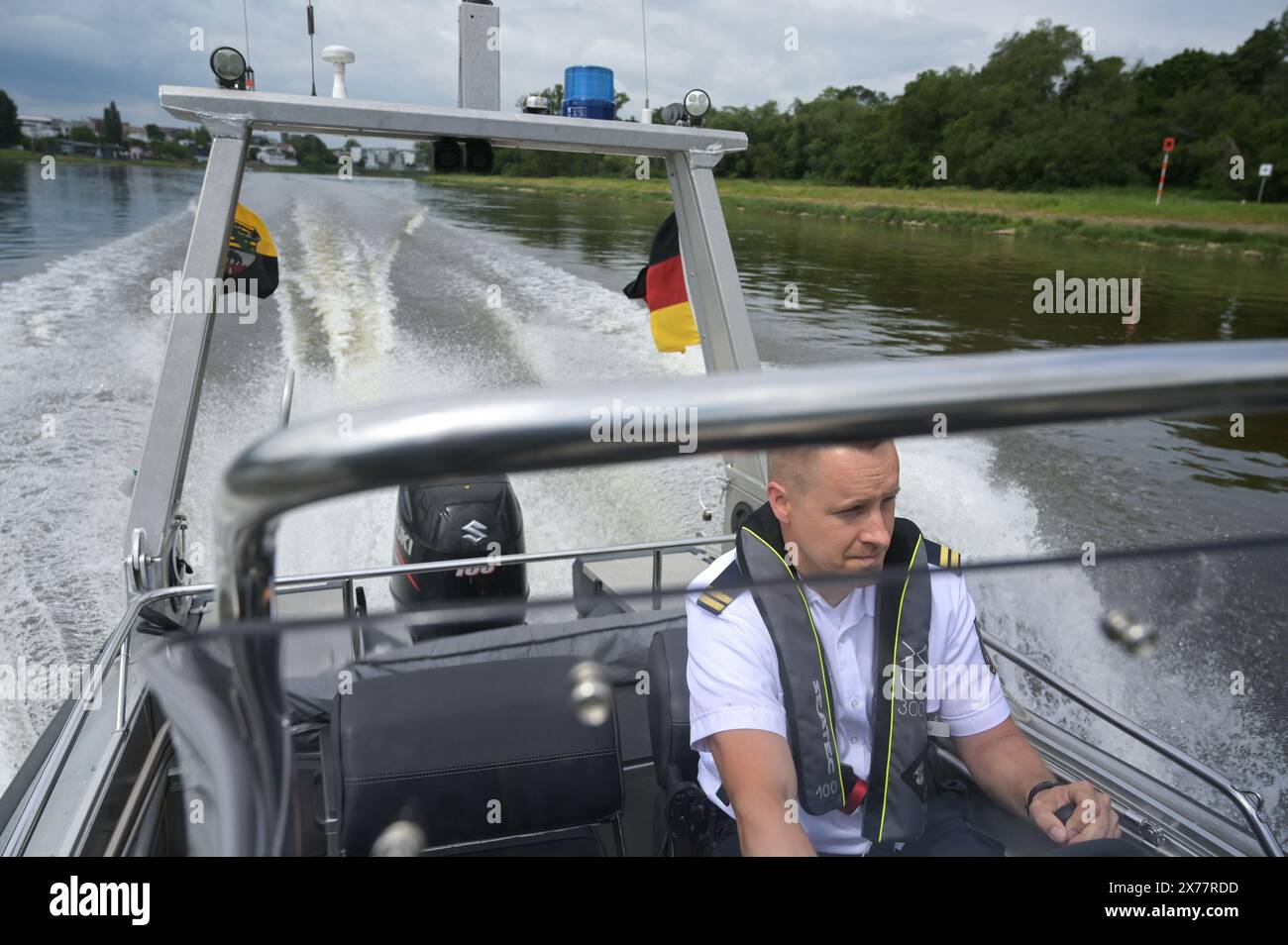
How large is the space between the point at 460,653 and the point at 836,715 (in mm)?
495

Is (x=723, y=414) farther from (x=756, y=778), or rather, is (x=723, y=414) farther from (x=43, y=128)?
(x=43, y=128)

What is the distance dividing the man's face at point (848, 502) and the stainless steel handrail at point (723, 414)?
0.67 meters

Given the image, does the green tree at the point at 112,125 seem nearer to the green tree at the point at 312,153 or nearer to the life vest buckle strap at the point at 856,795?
the green tree at the point at 312,153

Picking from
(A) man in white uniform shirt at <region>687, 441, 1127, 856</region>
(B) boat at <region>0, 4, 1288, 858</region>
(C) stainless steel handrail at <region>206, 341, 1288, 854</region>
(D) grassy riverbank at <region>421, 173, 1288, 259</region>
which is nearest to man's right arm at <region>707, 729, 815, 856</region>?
(A) man in white uniform shirt at <region>687, 441, 1127, 856</region>

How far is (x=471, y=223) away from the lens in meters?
15.3

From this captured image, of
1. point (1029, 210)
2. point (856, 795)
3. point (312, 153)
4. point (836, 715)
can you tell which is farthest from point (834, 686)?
point (1029, 210)

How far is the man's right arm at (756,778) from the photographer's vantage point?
3.51 ft

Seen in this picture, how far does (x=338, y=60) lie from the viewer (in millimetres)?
2230

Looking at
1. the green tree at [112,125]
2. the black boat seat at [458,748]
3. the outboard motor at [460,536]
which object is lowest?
the outboard motor at [460,536]

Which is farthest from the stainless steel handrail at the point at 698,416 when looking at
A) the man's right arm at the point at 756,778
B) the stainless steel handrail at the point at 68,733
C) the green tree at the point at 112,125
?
the green tree at the point at 112,125

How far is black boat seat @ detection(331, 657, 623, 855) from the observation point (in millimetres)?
927
